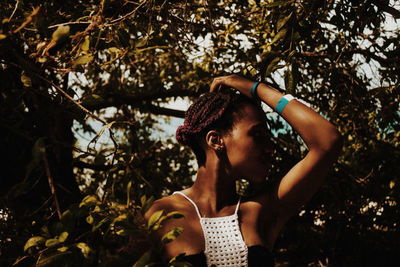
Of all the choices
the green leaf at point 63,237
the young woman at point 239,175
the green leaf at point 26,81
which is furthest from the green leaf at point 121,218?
the young woman at point 239,175

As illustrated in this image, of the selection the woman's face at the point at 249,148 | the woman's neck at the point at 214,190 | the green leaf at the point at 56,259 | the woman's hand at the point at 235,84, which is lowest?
the green leaf at the point at 56,259

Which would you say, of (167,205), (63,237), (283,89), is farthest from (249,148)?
(283,89)

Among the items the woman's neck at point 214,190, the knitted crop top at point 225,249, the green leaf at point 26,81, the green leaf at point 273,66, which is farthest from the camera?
the woman's neck at point 214,190

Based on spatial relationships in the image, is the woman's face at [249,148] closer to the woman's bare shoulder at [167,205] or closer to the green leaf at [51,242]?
the woman's bare shoulder at [167,205]

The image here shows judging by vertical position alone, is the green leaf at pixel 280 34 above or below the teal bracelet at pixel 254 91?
above

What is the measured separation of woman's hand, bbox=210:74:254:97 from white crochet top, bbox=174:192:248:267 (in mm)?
635

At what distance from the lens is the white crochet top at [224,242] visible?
224cm

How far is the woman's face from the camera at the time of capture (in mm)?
2338

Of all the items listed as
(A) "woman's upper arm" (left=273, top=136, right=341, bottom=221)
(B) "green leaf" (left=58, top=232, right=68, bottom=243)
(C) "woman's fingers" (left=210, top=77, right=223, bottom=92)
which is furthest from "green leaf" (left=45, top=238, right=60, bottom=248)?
(C) "woman's fingers" (left=210, top=77, right=223, bottom=92)

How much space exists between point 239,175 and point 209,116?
1.09ft

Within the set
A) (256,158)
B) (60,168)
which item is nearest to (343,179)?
(60,168)

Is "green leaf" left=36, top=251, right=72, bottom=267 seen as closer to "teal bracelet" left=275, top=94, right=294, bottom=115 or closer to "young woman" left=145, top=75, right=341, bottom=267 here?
"young woman" left=145, top=75, right=341, bottom=267

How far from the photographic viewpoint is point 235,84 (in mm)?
2520

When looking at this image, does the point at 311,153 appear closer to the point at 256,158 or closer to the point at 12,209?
the point at 256,158
